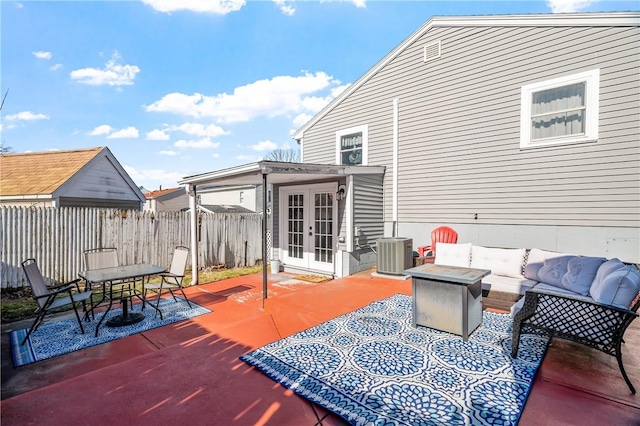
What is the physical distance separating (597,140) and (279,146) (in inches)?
1377

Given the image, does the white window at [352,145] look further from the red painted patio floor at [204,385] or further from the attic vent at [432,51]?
the red painted patio floor at [204,385]

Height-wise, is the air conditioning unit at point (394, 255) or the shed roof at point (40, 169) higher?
the shed roof at point (40, 169)

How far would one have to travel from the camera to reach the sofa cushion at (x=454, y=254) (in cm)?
596

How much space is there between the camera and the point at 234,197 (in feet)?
72.0

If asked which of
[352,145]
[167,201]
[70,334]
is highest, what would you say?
[352,145]

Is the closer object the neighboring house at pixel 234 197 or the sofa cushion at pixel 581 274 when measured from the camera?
the sofa cushion at pixel 581 274

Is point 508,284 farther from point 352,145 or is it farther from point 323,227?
point 352,145

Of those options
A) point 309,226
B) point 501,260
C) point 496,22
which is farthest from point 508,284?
point 496,22

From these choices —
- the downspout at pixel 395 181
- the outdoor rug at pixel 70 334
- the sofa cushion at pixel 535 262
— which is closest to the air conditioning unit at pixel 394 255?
the downspout at pixel 395 181

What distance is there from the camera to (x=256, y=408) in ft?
8.11

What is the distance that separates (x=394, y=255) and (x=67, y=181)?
9875mm

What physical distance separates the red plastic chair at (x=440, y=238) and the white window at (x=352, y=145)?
9.75 ft

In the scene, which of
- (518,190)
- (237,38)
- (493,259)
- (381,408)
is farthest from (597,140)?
(237,38)

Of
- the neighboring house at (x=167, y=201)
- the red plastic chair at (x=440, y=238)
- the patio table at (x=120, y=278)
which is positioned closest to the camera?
the patio table at (x=120, y=278)
